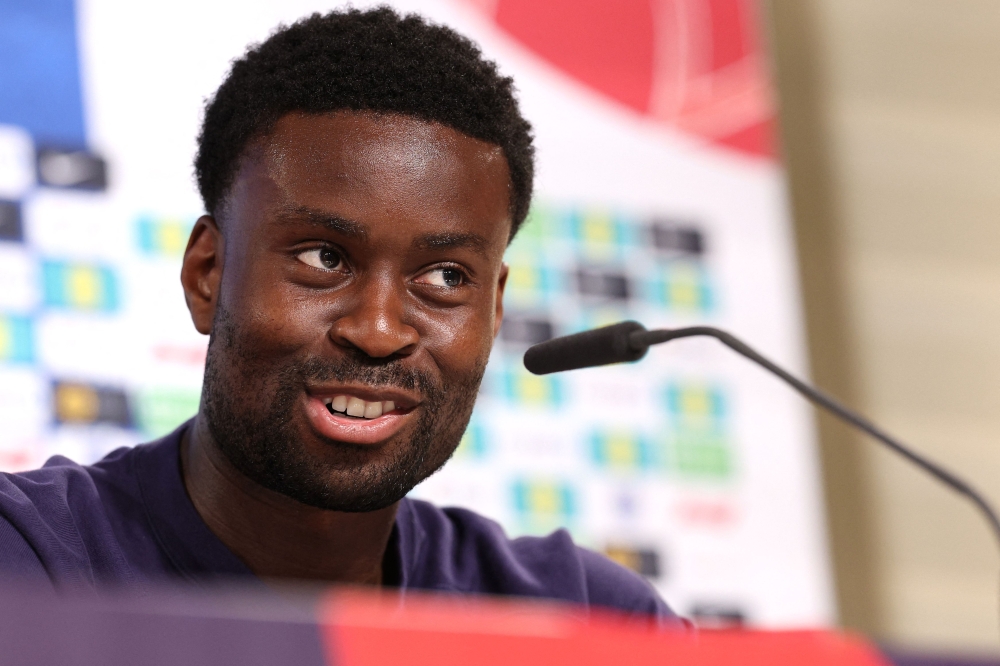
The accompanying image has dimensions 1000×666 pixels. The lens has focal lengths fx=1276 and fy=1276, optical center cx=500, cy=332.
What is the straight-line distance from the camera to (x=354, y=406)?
1195 millimetres

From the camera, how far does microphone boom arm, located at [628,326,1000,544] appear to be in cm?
108

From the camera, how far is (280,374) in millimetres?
1203

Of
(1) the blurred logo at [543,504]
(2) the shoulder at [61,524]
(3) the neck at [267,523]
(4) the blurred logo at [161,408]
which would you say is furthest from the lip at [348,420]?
(1) the blurred logo at [543,504]

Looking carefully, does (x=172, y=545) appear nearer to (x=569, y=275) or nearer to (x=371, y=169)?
(x=371, y=169)

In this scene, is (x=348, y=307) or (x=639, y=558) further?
(x=639, y=558)

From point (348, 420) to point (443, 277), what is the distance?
0.56 ft

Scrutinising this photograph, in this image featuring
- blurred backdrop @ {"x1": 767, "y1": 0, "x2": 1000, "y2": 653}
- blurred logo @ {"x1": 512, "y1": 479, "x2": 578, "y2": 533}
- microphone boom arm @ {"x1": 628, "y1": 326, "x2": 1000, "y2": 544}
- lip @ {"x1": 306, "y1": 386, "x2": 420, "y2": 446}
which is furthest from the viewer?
blurred backdrop @ {"x1": 767, "y1": 0, "x2": 1000, "y2": 653}

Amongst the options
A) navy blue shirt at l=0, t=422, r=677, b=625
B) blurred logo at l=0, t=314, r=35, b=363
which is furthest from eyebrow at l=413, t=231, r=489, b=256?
blurred logo at l=0, t=314, r=35, b=363

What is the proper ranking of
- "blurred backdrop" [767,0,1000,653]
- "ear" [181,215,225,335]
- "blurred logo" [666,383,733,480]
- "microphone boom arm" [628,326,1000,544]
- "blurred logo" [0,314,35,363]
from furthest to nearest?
"blurred backdrop" [767,0,1000,653] < "blurred logo" [666,383,733,480] < "blurred logo" [0,314,35,363] < "ear" [181,215,225,335] < "microphone boom arm" [628,326,1000,544]

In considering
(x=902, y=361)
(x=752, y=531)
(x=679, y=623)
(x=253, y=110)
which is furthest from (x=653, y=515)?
(x=253, y=110)

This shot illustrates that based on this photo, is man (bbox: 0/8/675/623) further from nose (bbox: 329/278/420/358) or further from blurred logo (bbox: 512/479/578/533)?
blurred logo (bbox: 512/479/578/533)

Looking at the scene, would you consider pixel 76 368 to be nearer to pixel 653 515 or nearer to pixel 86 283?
pixel 86 283

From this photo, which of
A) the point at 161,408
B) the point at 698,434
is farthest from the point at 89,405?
the point at 698,434

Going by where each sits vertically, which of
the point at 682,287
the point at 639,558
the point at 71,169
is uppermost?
the point at 71,169
